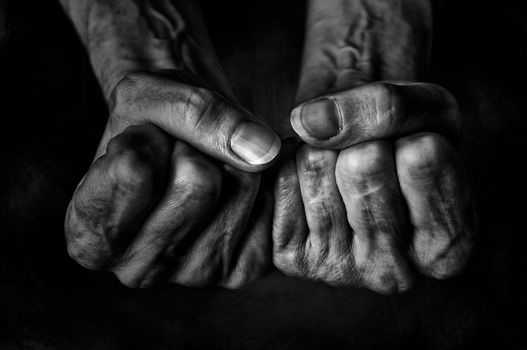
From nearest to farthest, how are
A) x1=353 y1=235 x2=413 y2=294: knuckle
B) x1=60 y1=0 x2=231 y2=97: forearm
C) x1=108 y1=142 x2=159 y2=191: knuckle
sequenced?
x1=108 y1=142 x2=159 y2=191: knuckle < x1=353 y1=235 x2=413 y2=294: knuckle < x1=60 y1=0 x2=231 y2=97: forearm

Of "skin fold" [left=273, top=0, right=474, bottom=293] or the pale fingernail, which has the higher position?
the pale fingernail

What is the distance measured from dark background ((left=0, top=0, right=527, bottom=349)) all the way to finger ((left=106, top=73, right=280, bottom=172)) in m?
0.36

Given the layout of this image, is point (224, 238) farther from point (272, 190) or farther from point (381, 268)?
point (381, 268)

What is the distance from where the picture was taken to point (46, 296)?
76 cm

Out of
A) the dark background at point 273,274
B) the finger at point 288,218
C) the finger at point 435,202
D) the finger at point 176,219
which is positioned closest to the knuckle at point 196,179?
the finger at point 176,219

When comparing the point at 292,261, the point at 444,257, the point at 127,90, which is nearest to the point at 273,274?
the point at 292,261

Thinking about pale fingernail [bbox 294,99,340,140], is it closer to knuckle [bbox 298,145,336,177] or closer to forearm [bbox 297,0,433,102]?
knuckle [bbox 298,145,336,177]

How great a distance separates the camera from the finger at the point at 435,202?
19.9 inches

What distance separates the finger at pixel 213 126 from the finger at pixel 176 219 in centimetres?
2

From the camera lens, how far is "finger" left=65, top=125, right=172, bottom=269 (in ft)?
1.60

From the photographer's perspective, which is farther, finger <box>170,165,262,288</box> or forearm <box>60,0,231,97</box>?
forearm <box>60,0,231,97</box>

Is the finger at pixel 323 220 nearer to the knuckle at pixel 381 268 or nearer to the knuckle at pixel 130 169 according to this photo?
the knuckle at pixel 381 268

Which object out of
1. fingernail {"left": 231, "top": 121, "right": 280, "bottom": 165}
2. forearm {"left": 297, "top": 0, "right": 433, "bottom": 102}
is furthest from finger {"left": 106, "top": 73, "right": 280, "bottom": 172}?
forearm {"left": 297, "top": 0, "right": 433, "bottom": 102}

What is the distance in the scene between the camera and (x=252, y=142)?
0.50m
